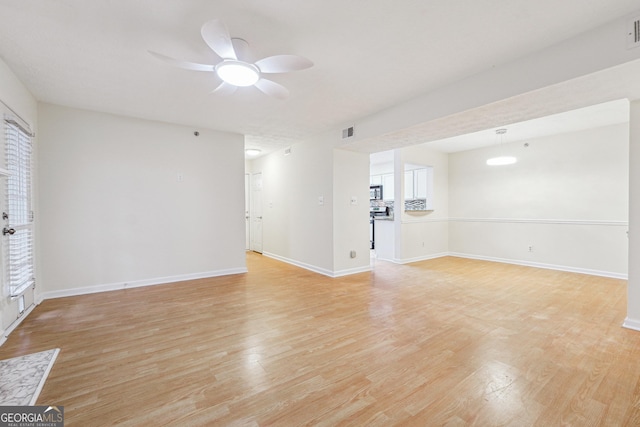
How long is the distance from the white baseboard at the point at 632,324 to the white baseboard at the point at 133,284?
16.1ft

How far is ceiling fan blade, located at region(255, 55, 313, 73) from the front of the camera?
78.5 inches

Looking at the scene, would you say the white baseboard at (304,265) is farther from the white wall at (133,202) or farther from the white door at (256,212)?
the white wall at (133,202)

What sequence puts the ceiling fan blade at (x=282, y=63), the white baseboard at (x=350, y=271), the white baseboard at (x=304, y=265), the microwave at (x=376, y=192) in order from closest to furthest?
the ceiling fan blade at (x=282, y=63) → the white baseboard at (x=350, y=271) → the white baseboard at (x=304, y=265) → the microwave at (x=376, y=192)

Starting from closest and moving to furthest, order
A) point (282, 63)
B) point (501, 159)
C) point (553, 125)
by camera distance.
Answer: point (282, 63)
point (553, 125)
point (501, 159)

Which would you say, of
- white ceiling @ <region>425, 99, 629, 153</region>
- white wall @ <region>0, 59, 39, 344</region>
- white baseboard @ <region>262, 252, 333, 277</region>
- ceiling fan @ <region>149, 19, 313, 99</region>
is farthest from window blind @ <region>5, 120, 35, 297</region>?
white ceiling @ <region>425, 99, 629, 153</region>

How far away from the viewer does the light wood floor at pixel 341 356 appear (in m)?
1.56

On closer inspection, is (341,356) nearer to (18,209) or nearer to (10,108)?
(18,209)

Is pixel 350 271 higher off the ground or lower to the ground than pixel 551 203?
lower

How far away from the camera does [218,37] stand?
1.76 meters

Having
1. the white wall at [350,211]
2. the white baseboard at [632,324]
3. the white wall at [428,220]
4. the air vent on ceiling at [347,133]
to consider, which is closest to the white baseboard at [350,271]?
the white wall at [350,211]

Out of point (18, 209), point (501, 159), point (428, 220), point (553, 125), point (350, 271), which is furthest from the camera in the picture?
point (428, 220)

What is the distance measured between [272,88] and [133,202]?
296 cm

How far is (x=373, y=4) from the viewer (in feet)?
5.91

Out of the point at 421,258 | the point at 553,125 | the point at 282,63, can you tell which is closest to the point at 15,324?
the point at 282,63
